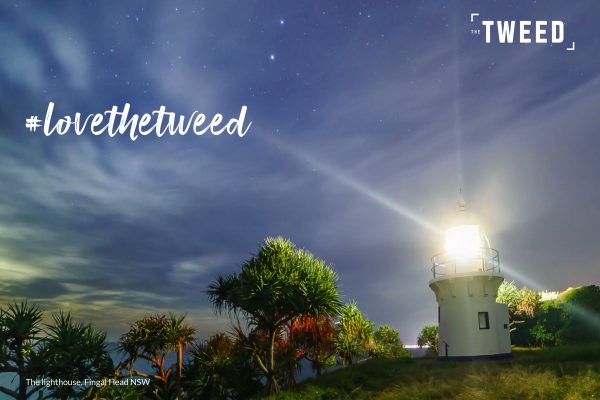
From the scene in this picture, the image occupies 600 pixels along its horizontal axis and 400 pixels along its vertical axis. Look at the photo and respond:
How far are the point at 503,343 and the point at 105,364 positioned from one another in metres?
20.9

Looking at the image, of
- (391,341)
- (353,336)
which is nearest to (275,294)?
(353,336)

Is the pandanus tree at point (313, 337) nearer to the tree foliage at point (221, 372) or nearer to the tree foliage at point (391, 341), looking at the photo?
the tree foliage at point (221, 372)

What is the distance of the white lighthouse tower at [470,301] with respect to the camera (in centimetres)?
2670

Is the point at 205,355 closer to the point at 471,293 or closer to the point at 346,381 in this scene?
the point at 346,381

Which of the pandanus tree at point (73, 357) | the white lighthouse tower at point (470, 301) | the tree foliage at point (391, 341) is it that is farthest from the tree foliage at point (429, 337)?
the pandanus tree at point (73, 357)

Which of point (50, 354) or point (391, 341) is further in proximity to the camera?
point (391, 341)

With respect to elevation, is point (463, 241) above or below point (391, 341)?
above

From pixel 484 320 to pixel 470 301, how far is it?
1344 millimetres

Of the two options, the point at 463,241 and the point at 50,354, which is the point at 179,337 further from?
the point at 463,241

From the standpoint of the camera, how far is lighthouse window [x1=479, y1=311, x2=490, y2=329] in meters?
26.9

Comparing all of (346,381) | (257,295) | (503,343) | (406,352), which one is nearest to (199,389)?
(257,295)

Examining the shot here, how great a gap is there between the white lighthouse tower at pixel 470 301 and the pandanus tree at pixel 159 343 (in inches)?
565

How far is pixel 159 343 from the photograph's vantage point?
24.8m

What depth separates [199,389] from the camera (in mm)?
24375
